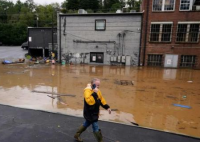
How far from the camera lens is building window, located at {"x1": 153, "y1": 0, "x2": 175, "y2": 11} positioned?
19.5 meters

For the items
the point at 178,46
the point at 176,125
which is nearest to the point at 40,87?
the point at 176,125

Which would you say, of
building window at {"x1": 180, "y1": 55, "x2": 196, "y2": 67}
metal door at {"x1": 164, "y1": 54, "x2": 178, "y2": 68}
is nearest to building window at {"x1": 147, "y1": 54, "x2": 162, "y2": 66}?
metal door at {"x1": 164, "y1": 54, "x2": 178, "y2": 68}

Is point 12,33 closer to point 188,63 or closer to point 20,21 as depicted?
point 20,21

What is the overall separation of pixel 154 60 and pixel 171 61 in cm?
203

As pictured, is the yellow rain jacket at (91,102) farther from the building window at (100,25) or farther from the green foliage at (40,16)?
the green foliage at (40,16)

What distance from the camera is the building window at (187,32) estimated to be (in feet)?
63.2

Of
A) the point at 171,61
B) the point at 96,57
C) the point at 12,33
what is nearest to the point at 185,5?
the point at 171,61

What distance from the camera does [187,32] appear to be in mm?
19422

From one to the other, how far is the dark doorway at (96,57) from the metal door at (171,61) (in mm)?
8380

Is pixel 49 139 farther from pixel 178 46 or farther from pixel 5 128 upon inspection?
pixel 178 46

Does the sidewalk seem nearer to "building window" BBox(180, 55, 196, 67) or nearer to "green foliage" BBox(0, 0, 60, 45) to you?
"building window" BBox(180, 55, 196, 67)

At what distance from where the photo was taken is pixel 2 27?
46500 millimetres

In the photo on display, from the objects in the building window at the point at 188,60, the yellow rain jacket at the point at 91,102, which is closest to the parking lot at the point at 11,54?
the building window at the point at 188,60

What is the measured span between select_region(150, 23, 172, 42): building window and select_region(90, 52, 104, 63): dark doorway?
694 cm
